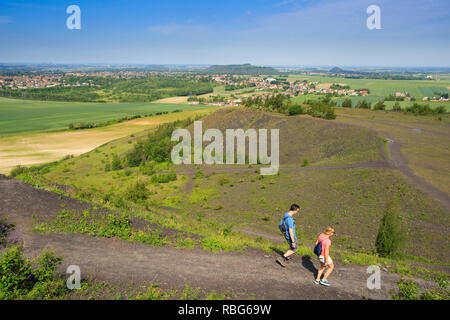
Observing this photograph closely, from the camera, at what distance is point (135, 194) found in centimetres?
3222

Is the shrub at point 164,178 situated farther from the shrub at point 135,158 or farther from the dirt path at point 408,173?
the dirt path at point 408,173

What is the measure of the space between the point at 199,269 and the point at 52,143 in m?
78.3

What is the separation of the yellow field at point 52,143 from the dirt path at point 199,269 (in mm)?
50688

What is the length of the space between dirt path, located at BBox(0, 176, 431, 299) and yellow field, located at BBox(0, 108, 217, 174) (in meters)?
50.7

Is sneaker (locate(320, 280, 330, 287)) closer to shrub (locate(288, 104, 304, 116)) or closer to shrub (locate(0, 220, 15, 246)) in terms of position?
shrub (locate(0, 220, 15, 246))

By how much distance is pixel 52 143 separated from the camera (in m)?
70.4

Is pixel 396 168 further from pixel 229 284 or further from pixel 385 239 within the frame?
pixel 229 284

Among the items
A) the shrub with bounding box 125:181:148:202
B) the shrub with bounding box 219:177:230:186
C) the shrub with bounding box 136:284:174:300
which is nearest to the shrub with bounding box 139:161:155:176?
the shrub with bounding box 125:181:148:202

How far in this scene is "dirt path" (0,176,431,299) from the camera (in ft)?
25.3

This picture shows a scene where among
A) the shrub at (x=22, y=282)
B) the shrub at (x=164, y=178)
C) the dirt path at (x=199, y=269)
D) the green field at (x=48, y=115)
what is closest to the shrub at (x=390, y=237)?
the dirt path at (x=199, y=269)

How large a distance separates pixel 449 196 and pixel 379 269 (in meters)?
16.9

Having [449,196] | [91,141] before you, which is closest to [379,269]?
[449,196]

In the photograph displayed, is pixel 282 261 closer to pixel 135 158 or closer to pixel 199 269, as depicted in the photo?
pixel 199 269

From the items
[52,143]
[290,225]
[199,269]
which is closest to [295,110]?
[290,225]
